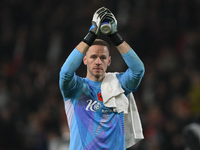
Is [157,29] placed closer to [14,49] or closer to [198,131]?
[14,49]

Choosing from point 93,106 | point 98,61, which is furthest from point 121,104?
point 98,61

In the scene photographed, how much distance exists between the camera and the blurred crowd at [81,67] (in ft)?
26.8

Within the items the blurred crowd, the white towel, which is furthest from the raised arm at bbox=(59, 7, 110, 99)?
the blurred crowd

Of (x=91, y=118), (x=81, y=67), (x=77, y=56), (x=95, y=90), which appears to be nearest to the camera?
(x=77, y=56)

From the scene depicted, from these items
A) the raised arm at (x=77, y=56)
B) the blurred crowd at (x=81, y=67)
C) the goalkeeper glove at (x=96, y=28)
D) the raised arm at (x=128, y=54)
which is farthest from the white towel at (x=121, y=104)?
the blurred crowd at (x=81, y=67)

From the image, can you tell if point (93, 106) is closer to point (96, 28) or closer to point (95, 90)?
point (95, 90)

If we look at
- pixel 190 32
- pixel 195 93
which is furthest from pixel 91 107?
pixel 190 32

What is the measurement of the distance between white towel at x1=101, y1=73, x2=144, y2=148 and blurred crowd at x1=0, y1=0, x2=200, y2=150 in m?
2.87

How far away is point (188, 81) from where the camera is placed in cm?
854

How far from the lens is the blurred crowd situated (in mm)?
8172

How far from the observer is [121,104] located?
13.7 feet

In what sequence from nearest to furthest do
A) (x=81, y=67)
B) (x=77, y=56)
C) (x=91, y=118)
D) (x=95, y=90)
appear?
1. (x=77, y=56)
2. (x=91, y=118)
3. (x=95, y=90)
4. (x=81, y=67)

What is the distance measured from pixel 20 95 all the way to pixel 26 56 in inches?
57.8

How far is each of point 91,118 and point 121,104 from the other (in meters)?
0.33
